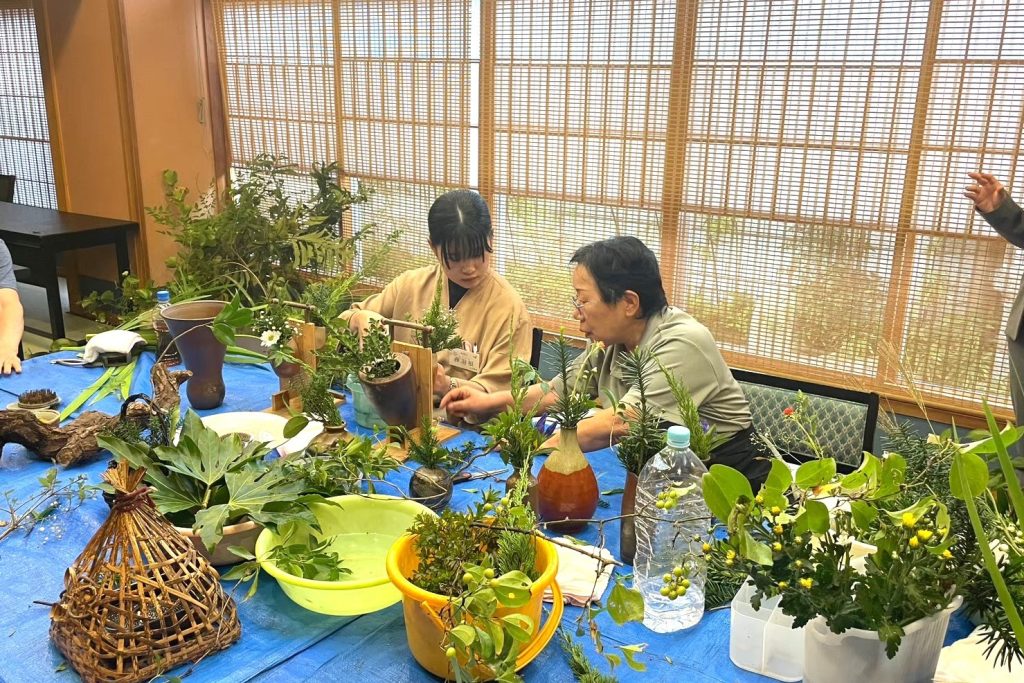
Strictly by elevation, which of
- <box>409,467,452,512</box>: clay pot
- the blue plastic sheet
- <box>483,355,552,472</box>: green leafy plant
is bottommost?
the blue plastic sheet

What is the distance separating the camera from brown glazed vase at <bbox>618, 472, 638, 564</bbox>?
1370mm

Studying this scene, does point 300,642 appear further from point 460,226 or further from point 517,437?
point 460,226

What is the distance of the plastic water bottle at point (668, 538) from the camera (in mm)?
1253

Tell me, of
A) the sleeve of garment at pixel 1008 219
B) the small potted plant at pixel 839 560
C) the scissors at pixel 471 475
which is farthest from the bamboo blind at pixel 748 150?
the small potted plant at pixel 839 560

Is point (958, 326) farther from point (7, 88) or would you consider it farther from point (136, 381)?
point (7, 88)

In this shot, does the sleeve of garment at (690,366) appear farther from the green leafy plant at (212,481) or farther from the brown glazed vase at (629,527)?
the green leafy plant at (212,481)

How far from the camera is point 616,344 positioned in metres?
2.12

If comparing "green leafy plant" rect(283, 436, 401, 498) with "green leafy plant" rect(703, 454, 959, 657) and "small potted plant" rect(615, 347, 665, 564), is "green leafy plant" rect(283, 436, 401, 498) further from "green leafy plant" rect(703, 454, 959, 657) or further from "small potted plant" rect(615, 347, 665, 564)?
"green leafy plant" rect(703, 454, 959, 657)

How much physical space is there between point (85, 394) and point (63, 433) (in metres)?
0.43

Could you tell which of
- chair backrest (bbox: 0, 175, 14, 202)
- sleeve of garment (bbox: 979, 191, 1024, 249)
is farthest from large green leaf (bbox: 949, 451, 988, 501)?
chair backrest (bbox: 0, 175, 14, 202)

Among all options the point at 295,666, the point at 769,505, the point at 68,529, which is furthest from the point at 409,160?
the point at 769,505

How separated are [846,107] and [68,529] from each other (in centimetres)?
257

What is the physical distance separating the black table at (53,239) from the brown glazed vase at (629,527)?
3893mm

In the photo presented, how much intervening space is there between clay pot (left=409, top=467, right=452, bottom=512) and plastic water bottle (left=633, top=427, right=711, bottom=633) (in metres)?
0.39
